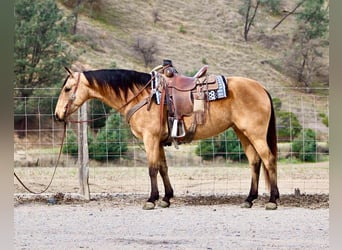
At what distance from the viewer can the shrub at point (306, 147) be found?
589 cm

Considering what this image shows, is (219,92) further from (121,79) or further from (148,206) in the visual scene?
(148,206)

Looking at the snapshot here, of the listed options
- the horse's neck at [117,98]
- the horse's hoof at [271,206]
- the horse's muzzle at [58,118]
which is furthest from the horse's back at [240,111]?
the horse's muzzle at [58,118]

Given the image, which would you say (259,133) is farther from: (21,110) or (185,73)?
(21,110)

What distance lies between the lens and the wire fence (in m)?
5.70

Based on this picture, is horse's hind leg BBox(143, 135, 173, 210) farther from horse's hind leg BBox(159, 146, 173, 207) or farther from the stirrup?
the stirrup

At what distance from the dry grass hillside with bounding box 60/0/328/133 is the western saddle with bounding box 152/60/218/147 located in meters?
0.26

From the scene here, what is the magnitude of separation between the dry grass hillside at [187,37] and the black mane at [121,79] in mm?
224

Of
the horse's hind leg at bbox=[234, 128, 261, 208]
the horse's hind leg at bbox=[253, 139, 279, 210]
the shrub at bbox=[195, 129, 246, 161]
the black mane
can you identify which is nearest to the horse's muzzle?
the black mane

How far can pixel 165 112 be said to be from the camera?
554cm

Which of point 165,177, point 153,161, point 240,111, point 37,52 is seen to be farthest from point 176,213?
point 37,52

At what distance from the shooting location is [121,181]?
5.75 metres

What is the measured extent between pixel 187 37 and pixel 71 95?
1.08m

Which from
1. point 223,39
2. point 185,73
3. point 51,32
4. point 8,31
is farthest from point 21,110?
point 8,31

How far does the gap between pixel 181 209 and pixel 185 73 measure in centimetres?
93
